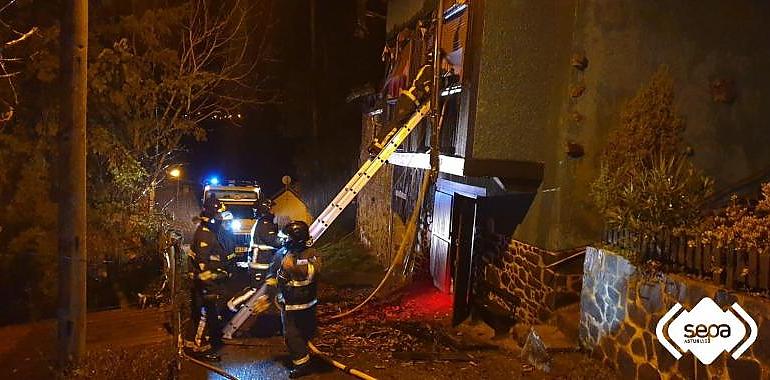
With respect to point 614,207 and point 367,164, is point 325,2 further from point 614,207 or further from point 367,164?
point 614,207

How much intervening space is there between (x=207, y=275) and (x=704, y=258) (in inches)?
257

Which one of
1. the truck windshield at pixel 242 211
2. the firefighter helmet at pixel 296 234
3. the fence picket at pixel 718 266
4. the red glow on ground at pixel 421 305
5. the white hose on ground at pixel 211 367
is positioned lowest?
the red glow on ground at pixel 421 305

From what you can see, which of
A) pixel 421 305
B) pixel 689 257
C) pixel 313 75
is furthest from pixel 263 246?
pixel 313 75

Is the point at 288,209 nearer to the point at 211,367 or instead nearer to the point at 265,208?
the point at 265,208

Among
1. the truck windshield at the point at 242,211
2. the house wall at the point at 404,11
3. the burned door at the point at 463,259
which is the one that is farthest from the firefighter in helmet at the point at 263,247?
the truck windshield at the point at 242,211

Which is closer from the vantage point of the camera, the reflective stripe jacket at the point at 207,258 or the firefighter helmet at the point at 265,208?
the reflective stripe jacket at the point at 207,258

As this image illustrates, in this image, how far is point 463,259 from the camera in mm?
11023

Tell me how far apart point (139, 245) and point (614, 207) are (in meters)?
11.0

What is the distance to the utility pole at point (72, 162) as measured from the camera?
663 cm

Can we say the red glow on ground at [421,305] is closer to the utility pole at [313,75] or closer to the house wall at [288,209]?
the house wall at [288,209]

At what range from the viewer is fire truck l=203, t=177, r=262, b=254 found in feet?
51.5

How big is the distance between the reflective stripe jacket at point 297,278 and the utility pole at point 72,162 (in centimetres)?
251

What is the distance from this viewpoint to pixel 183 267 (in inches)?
575

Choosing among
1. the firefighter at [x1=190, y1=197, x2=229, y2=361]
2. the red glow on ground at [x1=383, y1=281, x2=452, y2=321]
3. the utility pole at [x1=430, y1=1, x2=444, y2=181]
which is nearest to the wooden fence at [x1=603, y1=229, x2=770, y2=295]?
the utility pole at [x1=430, y1=1, x2=444, y2=181]
